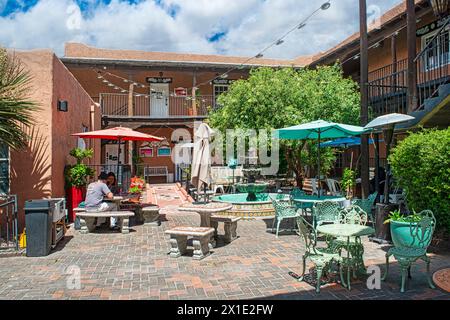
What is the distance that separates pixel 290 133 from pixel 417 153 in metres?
3.20

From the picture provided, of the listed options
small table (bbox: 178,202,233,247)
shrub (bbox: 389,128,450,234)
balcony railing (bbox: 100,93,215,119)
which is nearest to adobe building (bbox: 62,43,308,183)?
balcony railing (bbox: 100,93,215,119)

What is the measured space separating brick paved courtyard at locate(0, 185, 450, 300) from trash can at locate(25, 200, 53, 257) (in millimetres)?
185

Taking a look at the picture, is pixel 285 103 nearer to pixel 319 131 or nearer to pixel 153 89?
pixel 319 131

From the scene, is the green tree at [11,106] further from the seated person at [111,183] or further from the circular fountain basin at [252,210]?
the circular fountain basin at [252,210]

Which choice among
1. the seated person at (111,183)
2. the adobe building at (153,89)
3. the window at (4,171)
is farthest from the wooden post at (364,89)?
the adobe building at (153,89)

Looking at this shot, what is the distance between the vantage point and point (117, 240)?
23.4 ft

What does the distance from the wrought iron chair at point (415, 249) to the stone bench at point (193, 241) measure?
2701 millimetres

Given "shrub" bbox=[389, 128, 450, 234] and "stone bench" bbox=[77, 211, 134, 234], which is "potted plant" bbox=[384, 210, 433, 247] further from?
"stone bench" bbox=[77, 211, 134, 234]

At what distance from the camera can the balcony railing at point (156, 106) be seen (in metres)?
19.3

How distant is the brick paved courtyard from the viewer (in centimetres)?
424

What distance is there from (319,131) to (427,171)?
2.76 metres

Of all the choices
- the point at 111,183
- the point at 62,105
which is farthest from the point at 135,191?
the point at 62,105

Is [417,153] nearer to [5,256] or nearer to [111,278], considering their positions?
[111,278]

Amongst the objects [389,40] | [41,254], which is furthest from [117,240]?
[389,40]
